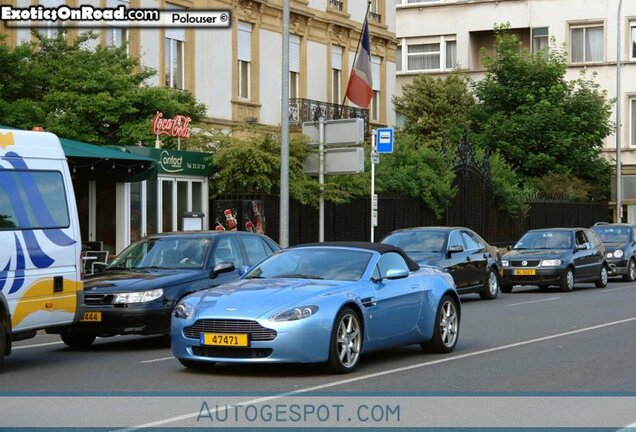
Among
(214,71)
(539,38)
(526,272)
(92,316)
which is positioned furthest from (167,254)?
(539,38)

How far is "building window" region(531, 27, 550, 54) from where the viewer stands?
216 ft

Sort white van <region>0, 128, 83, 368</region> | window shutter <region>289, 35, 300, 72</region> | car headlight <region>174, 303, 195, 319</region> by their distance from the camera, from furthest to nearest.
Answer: window shutter <region>289, 35, 300, 72</region> < white van <region>0, 128, 83, 368</region> < car headlight <region>174, 303, 195, 319</region>

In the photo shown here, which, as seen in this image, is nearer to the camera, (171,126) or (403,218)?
(171,126)

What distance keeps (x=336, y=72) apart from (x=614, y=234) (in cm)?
1471

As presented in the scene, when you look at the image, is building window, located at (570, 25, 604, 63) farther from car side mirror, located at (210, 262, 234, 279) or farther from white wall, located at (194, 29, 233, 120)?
car side mirror, located at (210, 262, 234, 279)

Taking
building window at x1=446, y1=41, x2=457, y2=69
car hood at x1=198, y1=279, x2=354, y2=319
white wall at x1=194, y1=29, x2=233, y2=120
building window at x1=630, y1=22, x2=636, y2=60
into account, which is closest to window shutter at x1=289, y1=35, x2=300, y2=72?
white wall at x1=194, y1=29, x2=233, y2=120

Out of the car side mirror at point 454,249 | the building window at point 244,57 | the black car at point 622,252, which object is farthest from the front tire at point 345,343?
the building window at point 244,57

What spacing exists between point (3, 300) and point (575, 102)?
43060 millimetres

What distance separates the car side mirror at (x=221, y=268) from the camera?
15500 millimetres

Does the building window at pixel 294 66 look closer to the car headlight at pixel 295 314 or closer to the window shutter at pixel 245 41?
the window shutter at pixel 245 41

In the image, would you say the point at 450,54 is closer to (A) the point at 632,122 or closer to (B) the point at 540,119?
(A) the point at 632,122

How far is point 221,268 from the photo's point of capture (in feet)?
50.8

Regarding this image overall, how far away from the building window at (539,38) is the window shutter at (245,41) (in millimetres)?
29314

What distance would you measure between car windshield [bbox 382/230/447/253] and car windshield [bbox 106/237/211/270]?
8.20 m
